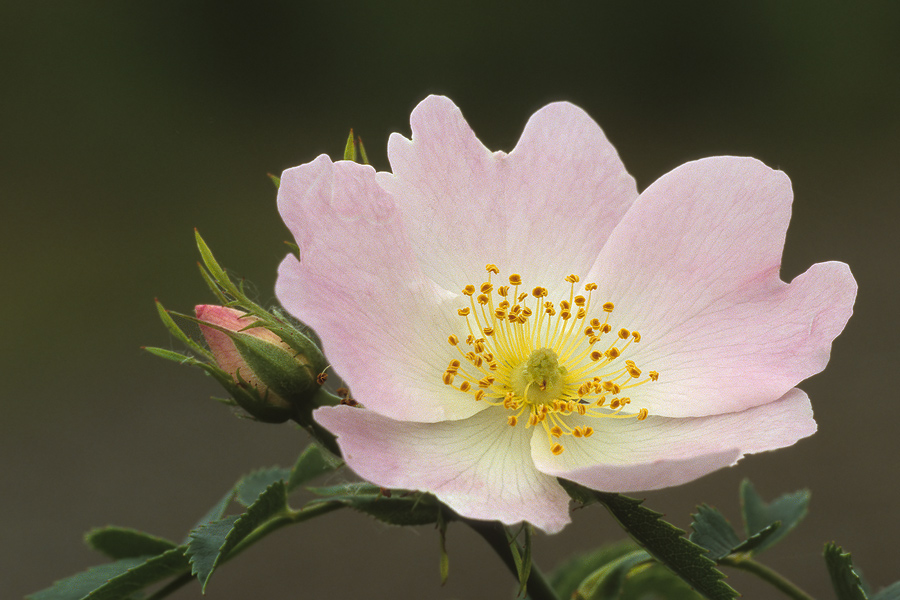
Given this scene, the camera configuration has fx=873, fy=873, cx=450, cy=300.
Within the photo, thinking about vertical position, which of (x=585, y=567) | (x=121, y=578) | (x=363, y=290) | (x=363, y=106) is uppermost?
(x=363, y=106)

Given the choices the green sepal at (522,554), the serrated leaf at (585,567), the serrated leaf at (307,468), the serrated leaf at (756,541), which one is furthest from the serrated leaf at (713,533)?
the serrated leaf at (307,468)

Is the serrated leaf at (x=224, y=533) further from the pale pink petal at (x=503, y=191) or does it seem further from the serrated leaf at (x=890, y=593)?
the serrated leaf at (x=890, y=593)

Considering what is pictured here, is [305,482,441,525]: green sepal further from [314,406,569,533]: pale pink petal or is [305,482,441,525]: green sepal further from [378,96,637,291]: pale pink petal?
[378,96,637,291]: pale pink petal

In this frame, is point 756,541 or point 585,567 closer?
point 756,541

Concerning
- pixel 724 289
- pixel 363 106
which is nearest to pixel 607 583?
pixel 724 289

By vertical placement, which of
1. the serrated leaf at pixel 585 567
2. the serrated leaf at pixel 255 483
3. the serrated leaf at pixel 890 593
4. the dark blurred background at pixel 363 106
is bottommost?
the serrated leaf at pixel 890 593

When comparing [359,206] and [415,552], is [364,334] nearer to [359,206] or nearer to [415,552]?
[359,206]

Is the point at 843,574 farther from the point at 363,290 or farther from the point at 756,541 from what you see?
the point at 363,290

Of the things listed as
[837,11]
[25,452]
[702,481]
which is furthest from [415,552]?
[837,11]
